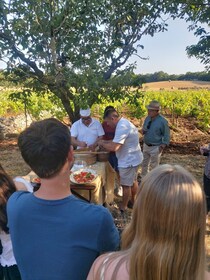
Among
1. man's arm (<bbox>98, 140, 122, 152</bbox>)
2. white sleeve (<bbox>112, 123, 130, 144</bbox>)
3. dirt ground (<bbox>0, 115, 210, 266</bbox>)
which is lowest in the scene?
dirt ground (<bbox>0, 115, 210, 266</bbox>)

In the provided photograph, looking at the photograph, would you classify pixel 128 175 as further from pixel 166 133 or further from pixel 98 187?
pixel 166 133

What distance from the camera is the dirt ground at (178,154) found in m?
8.01

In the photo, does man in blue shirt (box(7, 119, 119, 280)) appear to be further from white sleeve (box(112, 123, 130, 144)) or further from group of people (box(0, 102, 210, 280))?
white sleeve (box(112, 123, 130, 144))

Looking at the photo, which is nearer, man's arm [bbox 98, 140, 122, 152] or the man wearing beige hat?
man's arm [bbox 98, 140, 122, 152]

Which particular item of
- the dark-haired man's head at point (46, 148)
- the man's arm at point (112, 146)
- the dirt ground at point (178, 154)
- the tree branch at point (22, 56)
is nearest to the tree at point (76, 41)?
the tree branch at point (22, 56)

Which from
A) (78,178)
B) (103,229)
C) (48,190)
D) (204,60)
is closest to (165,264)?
(103,229)

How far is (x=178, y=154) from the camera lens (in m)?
9.79

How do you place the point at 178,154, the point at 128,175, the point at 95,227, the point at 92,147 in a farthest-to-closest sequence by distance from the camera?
the point at 178,154 → the point at 92,147 → the point at 128,175 → the point at 95,227

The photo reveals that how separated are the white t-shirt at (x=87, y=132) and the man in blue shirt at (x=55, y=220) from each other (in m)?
3.83

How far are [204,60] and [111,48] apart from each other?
1966 millimetres

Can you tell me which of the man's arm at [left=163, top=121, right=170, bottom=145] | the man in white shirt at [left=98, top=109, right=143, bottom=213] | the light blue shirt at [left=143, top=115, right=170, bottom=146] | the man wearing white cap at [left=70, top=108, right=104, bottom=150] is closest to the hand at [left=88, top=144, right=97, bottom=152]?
the man wearing white cap at [left=70, top=108, right=104, bottom=150]

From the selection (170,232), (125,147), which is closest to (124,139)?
(125,147)

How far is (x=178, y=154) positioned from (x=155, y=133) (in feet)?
12.5

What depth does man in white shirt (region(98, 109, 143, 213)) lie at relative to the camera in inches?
178
